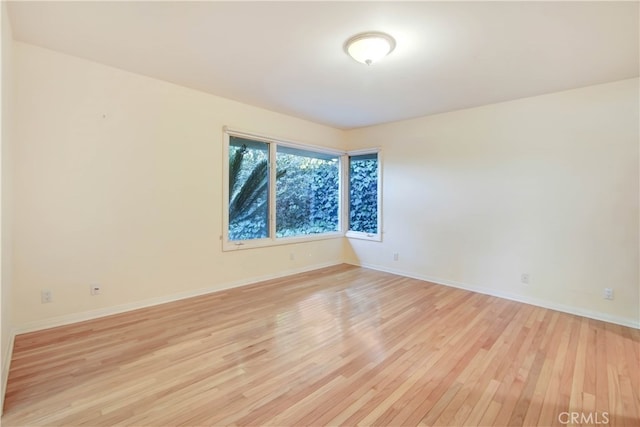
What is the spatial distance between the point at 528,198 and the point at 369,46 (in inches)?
109

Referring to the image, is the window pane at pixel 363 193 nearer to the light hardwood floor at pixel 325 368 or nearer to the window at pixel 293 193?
the window at pixel 293 193

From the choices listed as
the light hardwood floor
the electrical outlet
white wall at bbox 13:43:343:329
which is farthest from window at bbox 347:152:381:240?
the electrical outlet

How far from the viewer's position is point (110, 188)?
3018 mm

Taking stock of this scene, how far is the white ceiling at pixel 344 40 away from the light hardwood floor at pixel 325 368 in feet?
8.21

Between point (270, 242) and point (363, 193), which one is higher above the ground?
point (363, 193)

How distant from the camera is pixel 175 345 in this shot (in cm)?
246

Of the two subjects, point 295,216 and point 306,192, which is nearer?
point 295,216

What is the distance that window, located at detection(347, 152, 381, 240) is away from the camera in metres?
5.25

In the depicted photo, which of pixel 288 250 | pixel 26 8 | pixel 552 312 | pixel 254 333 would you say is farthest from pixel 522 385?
pixel 26 8

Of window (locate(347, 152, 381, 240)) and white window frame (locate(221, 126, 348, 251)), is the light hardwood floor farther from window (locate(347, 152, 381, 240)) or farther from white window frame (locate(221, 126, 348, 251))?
window (locate(347, 152, 381, 240))

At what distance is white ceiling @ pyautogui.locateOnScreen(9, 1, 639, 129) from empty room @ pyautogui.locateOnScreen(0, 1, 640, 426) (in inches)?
0.8

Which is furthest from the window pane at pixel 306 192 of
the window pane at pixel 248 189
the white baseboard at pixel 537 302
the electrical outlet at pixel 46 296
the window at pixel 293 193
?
the electrical outlet at pixel 46 296

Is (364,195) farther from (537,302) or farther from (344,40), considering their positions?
(344,40)

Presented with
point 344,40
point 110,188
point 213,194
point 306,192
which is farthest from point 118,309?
point 344,40
